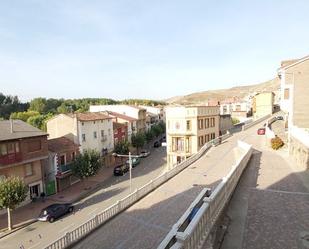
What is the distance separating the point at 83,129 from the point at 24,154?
12953 millimetres

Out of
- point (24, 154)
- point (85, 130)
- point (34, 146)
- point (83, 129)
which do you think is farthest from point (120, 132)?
point (24, 154)

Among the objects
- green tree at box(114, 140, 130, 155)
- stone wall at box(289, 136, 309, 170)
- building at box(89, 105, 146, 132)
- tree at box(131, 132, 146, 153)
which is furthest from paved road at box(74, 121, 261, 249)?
building at box(89, 105, 146, 132)

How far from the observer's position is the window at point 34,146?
3133cm

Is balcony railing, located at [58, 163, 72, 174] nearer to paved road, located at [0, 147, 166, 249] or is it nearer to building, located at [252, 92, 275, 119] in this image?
paved road, located at [0, 147, 166, 249]

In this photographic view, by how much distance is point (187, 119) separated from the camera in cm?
4462

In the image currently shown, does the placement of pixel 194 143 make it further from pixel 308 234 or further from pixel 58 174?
pixel 308 234

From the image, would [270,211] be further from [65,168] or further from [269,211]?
[65,168]

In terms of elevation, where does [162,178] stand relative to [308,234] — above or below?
below

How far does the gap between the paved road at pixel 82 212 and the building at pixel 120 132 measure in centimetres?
804

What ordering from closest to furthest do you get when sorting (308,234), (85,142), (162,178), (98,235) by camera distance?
1. (308,234)
2. (98,235)
3. (162,178)
4. (85,142)

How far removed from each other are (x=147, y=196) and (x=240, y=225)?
1057 cm

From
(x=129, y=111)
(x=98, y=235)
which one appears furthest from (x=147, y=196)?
(x=129, y=111)

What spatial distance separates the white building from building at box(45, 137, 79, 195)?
9.93 ft

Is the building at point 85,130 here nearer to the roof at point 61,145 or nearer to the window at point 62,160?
the roof at point 61,145
